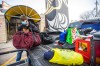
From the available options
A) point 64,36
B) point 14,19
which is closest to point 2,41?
point 14,19

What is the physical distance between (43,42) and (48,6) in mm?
22739

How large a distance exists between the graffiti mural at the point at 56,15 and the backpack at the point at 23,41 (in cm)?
2054

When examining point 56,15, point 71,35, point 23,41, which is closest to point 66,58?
point 71,35

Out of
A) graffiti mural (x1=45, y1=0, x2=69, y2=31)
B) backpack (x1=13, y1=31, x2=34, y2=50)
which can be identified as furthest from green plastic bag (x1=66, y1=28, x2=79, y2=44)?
graffiti mural (x1=45, y1=0, x2=69, y2=31)

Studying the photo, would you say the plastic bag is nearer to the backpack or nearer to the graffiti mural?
the backpack

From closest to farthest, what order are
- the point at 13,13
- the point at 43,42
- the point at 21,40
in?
1. the point at 21,40
2. the point at 43,42
3. the point at 13,13

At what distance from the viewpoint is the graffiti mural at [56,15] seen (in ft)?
82.8

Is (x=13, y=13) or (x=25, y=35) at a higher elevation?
(x=13, y=13)

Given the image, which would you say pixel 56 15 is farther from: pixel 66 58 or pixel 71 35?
pixel 66 58

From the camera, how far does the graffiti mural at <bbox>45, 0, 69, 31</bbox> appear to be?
25247 millimetres

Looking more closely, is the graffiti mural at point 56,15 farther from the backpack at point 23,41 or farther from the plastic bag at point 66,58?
the plastic bag at point 66,58

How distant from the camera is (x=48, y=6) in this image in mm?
27109

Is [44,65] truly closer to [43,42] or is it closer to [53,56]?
[53,56]

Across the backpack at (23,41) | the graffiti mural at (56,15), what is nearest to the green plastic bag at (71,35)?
the backpack at (23,41)
